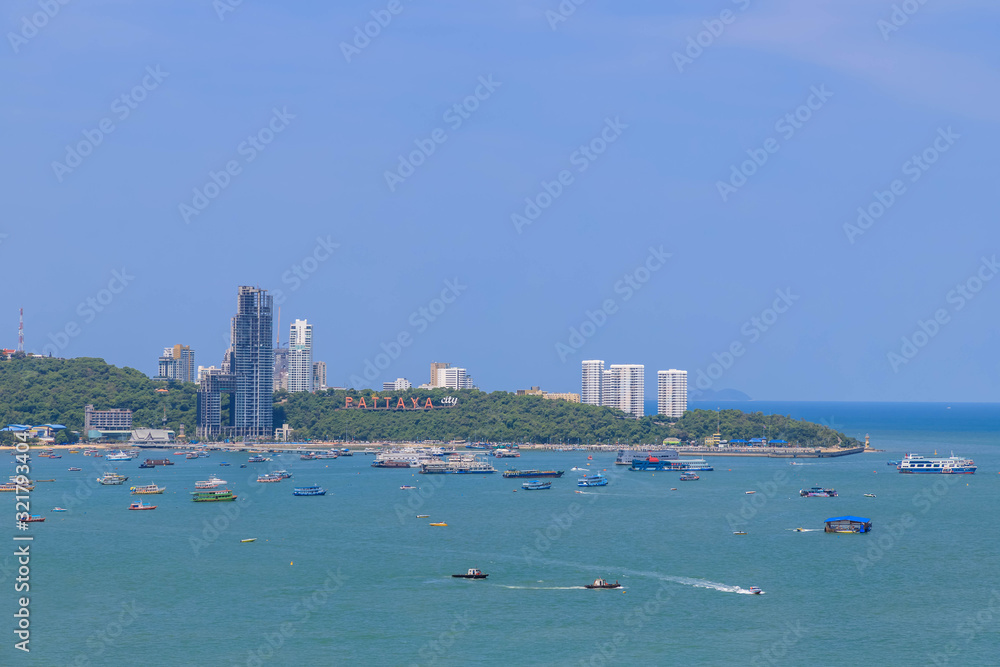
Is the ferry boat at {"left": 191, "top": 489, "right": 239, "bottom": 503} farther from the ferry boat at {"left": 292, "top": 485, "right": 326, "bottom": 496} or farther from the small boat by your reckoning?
the small boat

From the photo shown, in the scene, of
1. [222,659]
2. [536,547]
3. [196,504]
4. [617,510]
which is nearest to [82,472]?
[196,504]

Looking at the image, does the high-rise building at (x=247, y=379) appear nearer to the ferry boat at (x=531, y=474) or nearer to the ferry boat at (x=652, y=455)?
the ferry boat at (x=652, y=455)

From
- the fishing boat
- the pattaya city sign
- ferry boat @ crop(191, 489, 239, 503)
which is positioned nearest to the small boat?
ferry boat @ crop(191, 489, 239, 503)

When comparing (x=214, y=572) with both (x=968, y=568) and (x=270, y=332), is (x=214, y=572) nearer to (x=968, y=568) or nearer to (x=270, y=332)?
(x=968, y=568)

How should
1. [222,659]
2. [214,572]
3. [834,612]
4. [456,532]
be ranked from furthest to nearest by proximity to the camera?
1. [456,532]
2. [214,572]
3. [834,612]
4. [222,659]

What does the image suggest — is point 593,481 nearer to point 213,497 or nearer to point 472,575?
point 213,497

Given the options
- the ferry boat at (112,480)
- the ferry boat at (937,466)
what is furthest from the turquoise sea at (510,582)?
the ferry boat at (937,466)

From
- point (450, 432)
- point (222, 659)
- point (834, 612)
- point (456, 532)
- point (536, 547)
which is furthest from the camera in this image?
point (450, 432)
